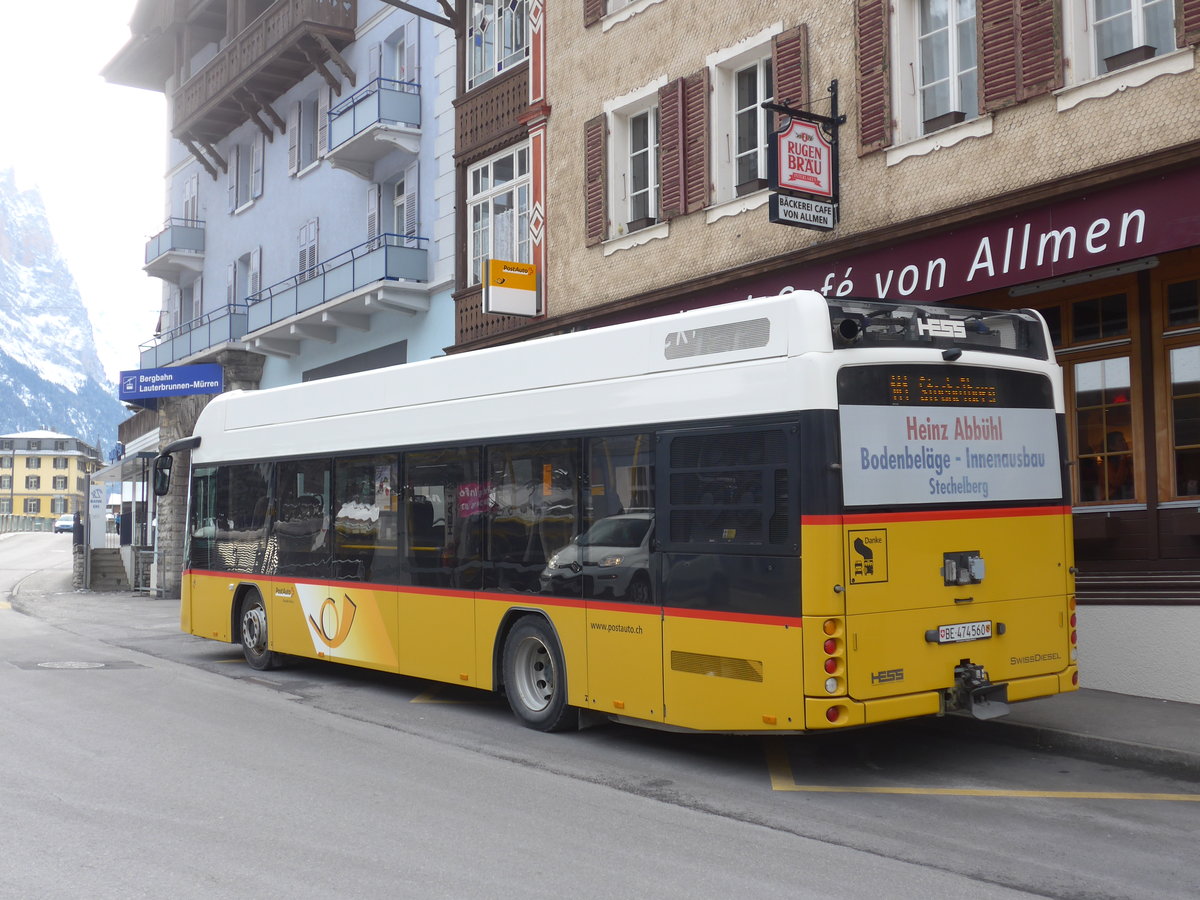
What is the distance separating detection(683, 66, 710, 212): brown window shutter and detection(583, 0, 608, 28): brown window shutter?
7.76 feet

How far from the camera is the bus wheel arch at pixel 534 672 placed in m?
9.36

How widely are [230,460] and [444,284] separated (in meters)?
8.76

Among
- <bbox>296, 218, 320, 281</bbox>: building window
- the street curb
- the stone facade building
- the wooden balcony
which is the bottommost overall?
the street curb

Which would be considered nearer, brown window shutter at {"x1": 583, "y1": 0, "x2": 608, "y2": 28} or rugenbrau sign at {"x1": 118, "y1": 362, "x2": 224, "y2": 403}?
brown window shutter at {"x1": 583, "y1": 0, "x2": 608, "y2": 28}

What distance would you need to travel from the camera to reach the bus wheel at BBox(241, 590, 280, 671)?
13.4m

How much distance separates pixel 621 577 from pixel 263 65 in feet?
72.3

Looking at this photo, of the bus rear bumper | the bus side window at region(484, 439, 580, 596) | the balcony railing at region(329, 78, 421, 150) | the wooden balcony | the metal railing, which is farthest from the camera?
the metal railing

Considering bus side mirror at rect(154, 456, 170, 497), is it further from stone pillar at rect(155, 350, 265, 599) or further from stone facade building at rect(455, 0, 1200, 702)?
stone pillar at rect(155, 350, 265, 599)

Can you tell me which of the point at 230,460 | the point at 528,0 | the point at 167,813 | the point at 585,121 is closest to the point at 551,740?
the point at 167,813

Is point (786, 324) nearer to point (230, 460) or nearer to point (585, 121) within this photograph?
point (230, 460)

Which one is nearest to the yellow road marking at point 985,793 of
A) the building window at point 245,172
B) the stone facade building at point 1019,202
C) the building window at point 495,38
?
the stone facade building at point 1019,202

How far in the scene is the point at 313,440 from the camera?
489 inches

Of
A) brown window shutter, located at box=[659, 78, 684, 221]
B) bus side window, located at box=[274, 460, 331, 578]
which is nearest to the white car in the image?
bus side window, located at box=[274, 460, 331, 578]

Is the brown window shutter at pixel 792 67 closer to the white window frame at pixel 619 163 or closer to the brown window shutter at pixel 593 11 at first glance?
the white window frame at pixel 619 163
